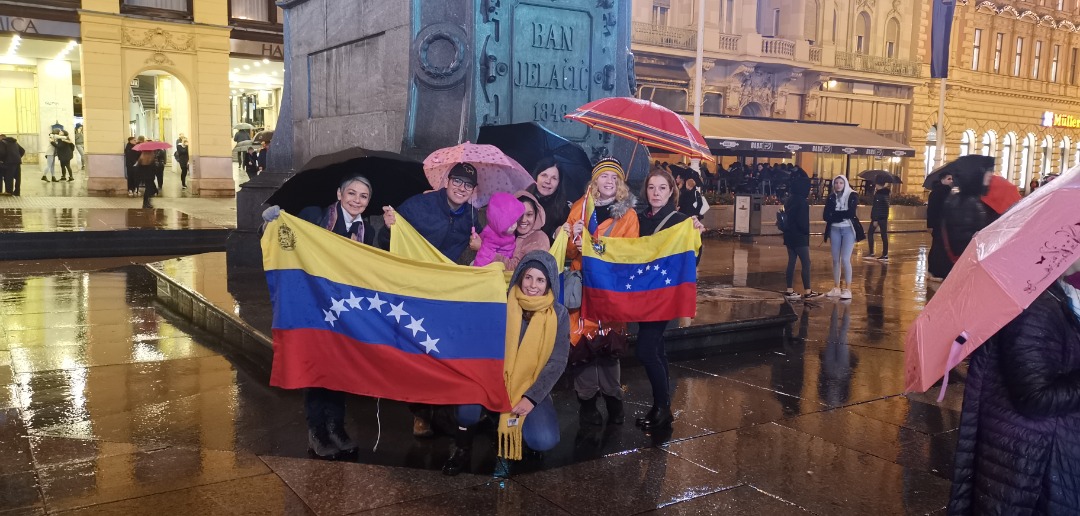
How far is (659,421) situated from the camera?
5758 millimetres

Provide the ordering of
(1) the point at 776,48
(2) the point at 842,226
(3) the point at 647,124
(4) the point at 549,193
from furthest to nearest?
(1) the point at 776,48
(2) the point at 842,226
(3) the point at 647,124
(4) the point at 549,193

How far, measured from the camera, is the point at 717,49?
36938 mm

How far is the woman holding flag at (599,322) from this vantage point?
5.79m

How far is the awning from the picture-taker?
28594mm

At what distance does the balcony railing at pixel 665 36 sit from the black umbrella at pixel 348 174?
99.0 ft

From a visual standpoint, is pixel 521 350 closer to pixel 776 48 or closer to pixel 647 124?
pixel 647 124

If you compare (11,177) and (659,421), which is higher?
(11,177)

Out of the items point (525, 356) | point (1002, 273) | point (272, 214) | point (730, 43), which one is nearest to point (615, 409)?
point (525, 356)

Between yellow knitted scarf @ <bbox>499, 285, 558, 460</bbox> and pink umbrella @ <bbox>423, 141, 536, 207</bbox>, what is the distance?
3.65 ft

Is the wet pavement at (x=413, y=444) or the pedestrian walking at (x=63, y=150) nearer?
the wet pavement at (x=413, y=444)

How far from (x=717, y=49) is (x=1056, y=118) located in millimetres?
30632

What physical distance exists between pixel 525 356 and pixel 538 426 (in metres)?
0.45

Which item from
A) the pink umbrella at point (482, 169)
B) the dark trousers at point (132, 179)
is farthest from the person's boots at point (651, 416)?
the dark trousers at point (132, 179)

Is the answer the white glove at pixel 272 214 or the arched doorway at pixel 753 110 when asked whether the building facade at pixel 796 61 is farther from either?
the white glove at pixel 272 214
